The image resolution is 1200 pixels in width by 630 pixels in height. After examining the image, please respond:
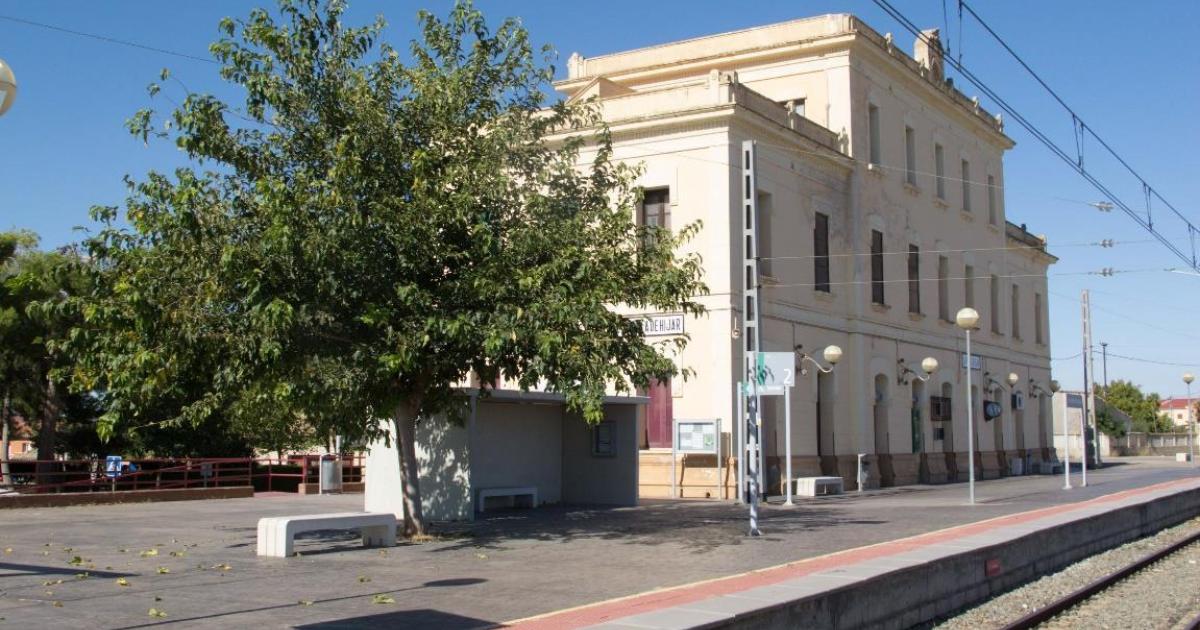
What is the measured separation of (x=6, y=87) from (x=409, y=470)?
960 centimetres

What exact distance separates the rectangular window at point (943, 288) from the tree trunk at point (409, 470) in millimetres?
28228

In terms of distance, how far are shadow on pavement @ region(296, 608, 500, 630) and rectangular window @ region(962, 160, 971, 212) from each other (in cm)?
3816

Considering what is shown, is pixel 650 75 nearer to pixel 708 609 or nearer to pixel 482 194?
pixel 482 194

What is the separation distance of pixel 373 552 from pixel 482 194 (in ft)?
17.2

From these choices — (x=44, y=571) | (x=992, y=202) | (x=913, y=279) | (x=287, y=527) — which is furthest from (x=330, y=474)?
(x=992, y=202)

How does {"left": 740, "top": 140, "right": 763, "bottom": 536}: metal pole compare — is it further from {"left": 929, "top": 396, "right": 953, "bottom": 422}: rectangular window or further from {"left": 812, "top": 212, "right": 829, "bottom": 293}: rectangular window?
{"left": 929, "top": 396, "right": 953, "bottom": 422}: rectangular window

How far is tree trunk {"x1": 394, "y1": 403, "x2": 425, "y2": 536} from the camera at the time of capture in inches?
711

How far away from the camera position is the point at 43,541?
17578 mm

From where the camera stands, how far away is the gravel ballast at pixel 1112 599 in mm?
12383

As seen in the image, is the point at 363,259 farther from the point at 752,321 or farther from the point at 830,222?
the point at 830,222

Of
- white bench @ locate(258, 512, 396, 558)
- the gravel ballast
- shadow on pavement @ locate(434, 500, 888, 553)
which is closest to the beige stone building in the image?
shadow on pavement @ locate(434, 500, 888, 553)

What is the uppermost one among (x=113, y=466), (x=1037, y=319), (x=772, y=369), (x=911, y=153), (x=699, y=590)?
(x=911, y=153)

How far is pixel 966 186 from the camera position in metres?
45.2

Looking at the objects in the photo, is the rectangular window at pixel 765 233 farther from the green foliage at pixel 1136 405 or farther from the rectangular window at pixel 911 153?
the green foliage at pixel 1136 405
